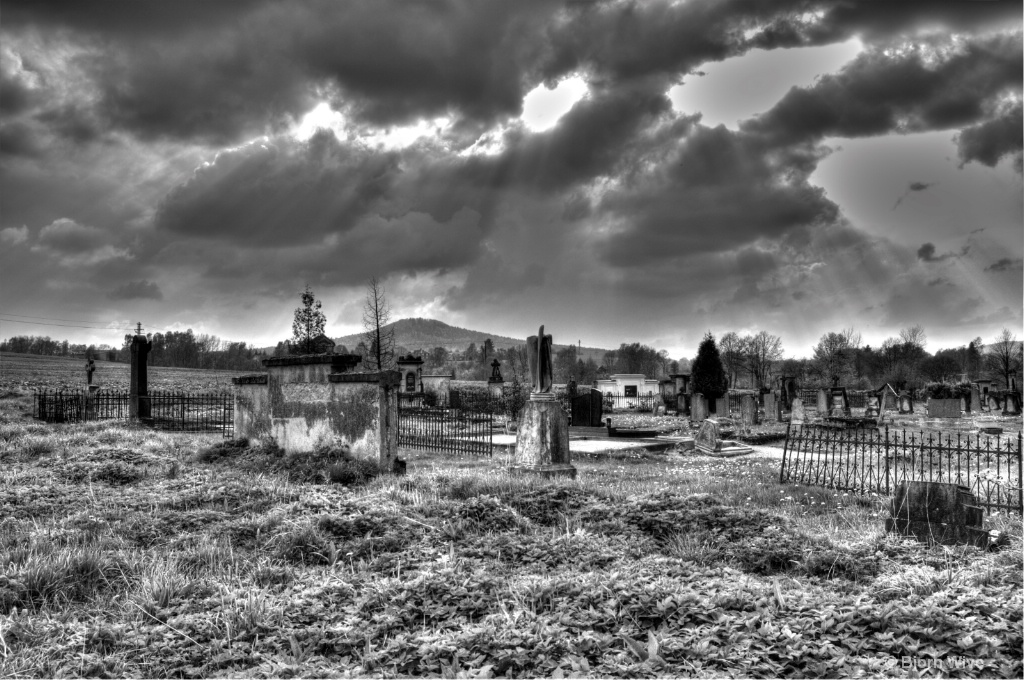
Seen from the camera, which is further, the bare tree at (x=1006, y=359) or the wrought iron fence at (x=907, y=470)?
the bare tree at (x=1006, y=359)

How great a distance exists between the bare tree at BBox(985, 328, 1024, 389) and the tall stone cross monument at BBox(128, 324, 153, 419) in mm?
45913

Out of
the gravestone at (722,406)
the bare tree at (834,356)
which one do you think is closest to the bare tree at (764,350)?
the bare tree at (834,356)

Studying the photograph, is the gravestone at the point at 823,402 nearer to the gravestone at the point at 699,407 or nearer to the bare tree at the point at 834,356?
the gravestone at the point at 699,407

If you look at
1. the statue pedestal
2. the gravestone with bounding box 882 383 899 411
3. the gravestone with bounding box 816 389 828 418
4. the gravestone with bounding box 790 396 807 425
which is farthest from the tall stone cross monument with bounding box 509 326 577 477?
the gravestone with bounding box 882 383 899 411

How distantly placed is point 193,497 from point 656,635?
6181 millimetres

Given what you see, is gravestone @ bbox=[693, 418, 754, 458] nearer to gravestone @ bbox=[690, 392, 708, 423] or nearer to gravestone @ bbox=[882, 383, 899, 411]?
gravestone @ bbox=[690, 392, 708, 423]

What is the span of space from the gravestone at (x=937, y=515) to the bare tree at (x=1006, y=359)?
42.6 m

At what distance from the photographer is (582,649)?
3604 millimetres

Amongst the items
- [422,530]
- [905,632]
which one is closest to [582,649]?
[905,632]

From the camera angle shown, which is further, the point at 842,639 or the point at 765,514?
the point at 765,514

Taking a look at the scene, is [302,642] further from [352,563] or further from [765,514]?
[765,514]

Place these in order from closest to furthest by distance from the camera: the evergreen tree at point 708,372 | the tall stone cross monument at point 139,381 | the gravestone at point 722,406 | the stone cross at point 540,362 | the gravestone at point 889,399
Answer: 1. the stone cross at point 540,362
2. the tall stone cross monument at point 139,381
3. the gravestone at point 722,406
4. the evergreen tree at point 708,372
5. the gravestone at point 889,399

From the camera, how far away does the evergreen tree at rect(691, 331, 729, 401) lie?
2803cm

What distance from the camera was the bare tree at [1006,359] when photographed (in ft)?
137
